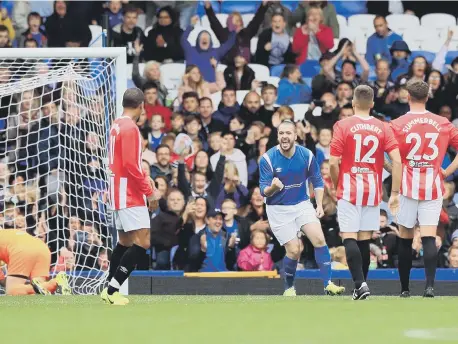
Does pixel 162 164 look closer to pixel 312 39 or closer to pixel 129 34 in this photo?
pixel 129 34

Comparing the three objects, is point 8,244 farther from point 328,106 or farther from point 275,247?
point 328,106

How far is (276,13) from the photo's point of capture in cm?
1622

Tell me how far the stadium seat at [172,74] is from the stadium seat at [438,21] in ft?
11.9

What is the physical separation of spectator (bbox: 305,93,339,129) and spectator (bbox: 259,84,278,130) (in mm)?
473

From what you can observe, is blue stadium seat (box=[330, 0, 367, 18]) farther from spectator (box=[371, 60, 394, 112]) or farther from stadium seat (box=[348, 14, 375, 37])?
spectator (box=[371, 60, 394, 112])

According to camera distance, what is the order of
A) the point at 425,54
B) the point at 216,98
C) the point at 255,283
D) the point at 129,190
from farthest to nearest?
the point at 425,54, the point at 216,98, the point at 255,283, the point at 129,190

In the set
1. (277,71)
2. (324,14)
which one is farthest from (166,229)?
(324,14)

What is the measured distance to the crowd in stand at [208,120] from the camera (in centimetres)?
1369

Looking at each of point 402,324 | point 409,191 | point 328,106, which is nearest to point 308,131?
point 328,106

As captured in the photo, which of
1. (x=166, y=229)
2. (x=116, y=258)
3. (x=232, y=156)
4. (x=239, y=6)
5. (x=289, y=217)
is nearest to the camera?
(x=116, y=258)

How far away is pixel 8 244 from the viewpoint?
37.2 ft

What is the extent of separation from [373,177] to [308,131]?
549 centimetres

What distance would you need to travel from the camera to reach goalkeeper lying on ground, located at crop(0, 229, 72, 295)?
37.0ft

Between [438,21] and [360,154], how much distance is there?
7733mm
